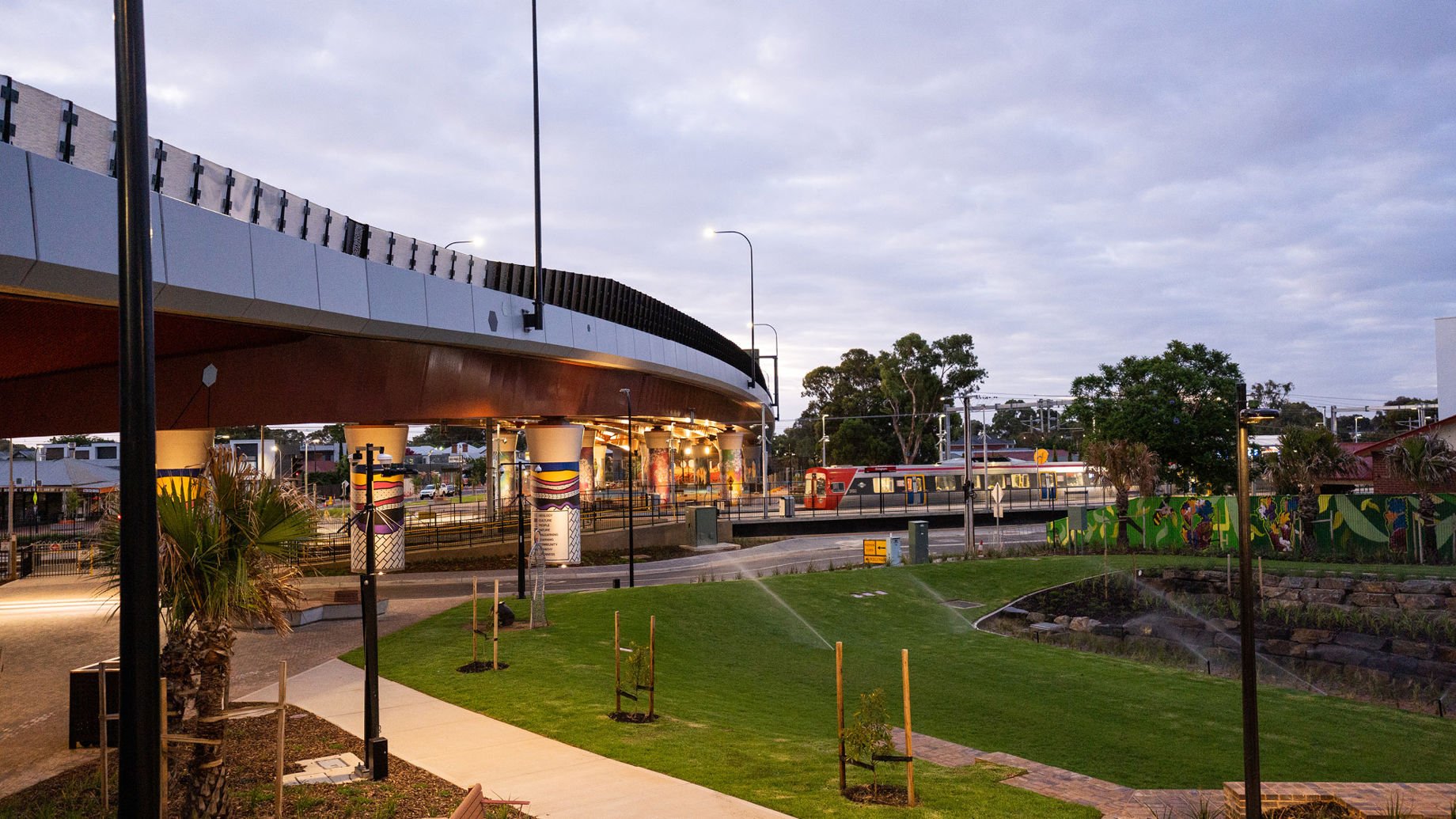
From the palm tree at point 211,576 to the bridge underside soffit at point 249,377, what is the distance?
988 centimetres

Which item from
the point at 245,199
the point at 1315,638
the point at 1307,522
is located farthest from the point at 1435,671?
the point at 245,199

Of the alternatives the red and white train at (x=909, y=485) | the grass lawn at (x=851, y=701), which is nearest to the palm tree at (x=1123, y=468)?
the red and white train at (x=909, y=485)

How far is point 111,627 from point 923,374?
277ft

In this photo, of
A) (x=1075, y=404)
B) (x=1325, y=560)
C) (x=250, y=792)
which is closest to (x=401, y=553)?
(x=250, y=792)

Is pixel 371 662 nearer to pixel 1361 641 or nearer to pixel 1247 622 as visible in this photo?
pixel 1247 622

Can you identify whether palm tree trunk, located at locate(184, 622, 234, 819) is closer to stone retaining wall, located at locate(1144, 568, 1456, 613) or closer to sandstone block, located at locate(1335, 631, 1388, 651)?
sandstone block, located at locate(1335, 631, 1388, 651)

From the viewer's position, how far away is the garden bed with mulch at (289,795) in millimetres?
9625

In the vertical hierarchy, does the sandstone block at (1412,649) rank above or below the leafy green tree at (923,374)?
below

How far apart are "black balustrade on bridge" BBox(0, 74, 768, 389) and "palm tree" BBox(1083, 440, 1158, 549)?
25.3 metres

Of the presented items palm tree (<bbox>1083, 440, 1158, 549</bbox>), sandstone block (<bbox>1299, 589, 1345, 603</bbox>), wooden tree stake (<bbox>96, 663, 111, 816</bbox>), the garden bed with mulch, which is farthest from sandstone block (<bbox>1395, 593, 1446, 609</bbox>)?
wooden tree stake (<bbox>96, 663, 111, 816</bbox>)

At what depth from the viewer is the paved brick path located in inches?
386

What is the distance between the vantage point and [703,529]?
4903 cm

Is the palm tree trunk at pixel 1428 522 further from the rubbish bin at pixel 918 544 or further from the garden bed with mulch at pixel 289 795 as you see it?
the garden bed with mulch at pixel 289 795

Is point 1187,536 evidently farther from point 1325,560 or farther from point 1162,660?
point 1162,660
